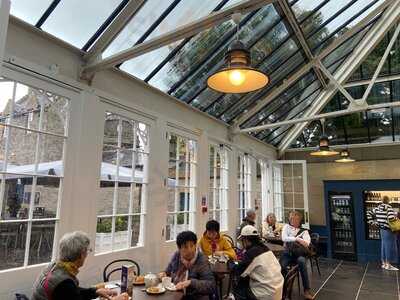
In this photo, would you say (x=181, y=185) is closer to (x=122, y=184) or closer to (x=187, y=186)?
(x=187, y=186)

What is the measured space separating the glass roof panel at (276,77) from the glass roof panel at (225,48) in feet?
4.25

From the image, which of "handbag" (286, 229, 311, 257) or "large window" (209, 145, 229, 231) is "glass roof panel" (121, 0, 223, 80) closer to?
"large window" (209, 145, 229, 231)

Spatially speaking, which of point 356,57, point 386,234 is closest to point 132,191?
point 386,234

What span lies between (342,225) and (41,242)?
25.1 ft

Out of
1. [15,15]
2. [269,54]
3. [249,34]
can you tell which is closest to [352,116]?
[269,54]

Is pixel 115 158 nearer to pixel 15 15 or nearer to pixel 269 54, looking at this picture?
pixel 15 15

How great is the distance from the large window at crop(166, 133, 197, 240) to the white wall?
0.23 meters

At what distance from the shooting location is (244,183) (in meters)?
7.14

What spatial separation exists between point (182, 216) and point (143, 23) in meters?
2.89

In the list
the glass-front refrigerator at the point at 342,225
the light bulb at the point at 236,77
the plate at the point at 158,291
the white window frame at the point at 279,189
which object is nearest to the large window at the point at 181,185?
the plate at the point at 158,291

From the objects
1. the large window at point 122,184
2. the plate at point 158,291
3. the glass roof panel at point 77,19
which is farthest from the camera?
the large window at point 122,184

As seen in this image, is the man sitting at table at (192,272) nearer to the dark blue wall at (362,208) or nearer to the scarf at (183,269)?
Result: the scarf at (183,269)

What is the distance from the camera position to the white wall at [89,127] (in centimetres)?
267

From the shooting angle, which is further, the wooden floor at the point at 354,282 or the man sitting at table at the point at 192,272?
the wooden floor at the point at 354,282
